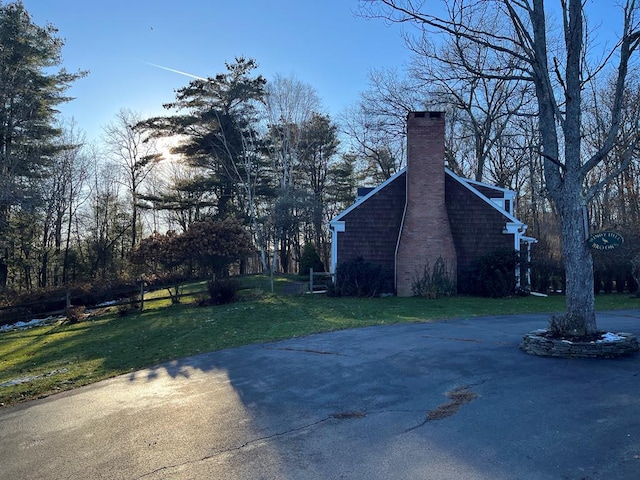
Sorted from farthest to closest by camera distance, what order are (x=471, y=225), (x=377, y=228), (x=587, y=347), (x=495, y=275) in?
(x=377, y=228) < (x=471, y=225) < (x=495, y=275) < (x=587, y=347)

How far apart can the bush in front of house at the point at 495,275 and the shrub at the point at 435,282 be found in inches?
41.4

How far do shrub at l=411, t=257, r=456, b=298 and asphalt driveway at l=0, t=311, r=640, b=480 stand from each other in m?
10.1

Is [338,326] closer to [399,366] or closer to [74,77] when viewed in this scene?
[399,366]

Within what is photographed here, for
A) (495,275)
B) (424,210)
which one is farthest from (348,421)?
(495,275)

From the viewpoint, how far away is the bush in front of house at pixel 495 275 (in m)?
18.0

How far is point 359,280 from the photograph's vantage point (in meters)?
18.8

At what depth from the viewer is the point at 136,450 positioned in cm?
452

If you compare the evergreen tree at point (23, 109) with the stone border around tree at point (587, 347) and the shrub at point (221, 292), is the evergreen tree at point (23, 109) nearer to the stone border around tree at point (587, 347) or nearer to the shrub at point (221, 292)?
the shrub at point (221, 292)

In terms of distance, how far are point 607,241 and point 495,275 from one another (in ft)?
35.2

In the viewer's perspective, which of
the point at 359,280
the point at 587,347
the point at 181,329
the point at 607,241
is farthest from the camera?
the point at 359,280

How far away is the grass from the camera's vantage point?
28.7 feet

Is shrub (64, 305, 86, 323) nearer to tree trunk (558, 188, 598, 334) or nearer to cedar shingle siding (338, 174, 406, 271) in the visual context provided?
cedar shingle siding (338, 174, 406, 271)

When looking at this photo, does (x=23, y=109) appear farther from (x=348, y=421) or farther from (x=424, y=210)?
(x=348, y=421)

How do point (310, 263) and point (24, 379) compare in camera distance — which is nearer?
point (24, 379)
